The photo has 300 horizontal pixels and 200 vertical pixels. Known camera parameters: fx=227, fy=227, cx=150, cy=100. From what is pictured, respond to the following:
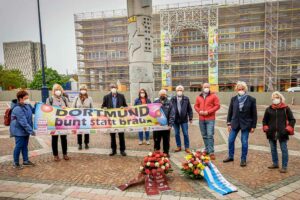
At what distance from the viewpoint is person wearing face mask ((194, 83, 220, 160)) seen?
618 cm

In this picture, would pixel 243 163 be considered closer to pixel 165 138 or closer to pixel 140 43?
pixel 165 138

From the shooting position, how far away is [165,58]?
41.1 metres

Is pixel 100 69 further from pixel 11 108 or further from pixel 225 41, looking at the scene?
pixel 11 108

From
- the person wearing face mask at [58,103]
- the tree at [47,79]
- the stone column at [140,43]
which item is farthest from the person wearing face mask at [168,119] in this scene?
the tree at [47,79]

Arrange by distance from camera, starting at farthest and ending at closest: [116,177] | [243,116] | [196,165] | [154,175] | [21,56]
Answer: [21,56] < [243,116] < [116,177] < [196,165] < [154,175]

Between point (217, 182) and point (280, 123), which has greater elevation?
point (280, 123)

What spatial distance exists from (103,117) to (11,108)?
7.58ft

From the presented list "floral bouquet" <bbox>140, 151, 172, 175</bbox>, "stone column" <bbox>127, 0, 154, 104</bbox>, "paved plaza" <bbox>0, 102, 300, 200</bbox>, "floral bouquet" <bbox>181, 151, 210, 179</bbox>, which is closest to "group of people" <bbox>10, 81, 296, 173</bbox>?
"paved plaza" <bbox>0, 102, 300, 200</bbox>

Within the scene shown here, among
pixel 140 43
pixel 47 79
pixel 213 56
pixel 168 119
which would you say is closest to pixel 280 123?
pixel 168 119

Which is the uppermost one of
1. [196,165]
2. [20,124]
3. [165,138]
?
[20,124]

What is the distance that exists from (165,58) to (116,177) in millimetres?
37414

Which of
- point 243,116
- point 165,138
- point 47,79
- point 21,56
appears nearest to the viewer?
point 243,116

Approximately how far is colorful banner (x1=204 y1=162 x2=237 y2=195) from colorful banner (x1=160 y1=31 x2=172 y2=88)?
118ft

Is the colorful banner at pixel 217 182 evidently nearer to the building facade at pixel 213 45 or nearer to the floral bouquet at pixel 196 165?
the floral bouquet at pixel 196 165
